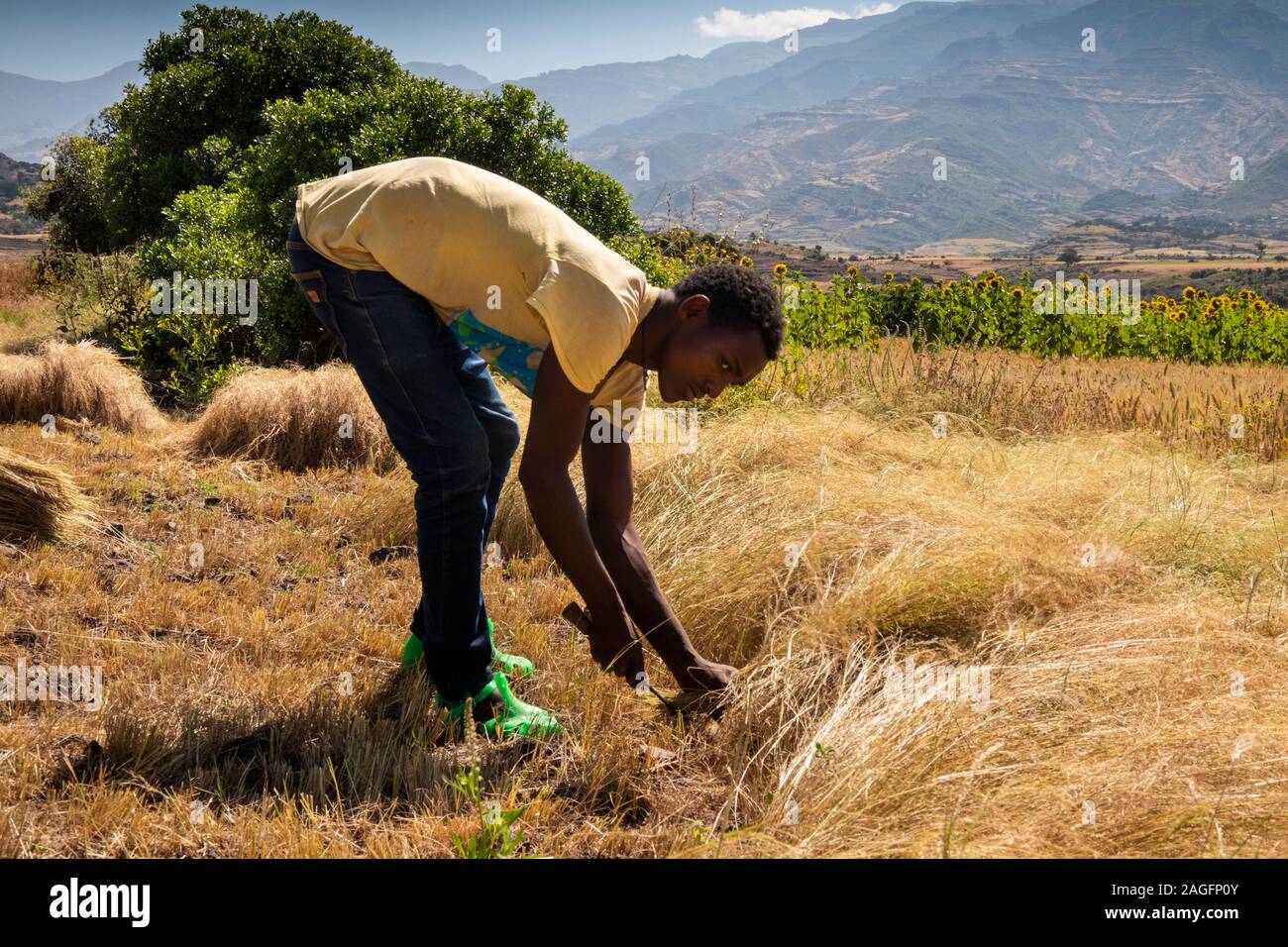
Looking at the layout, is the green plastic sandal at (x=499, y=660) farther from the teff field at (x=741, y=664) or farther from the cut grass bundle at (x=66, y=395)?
the cut grass bundle at (x=66, y=395)

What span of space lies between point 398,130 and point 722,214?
301cm

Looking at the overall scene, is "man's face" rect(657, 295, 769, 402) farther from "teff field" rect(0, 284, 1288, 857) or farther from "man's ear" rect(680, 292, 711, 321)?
"teff field" rect(0, 284, 1288, 857)

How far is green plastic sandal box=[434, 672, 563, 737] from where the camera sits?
254 centimetres

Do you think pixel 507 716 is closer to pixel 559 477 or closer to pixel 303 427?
pixel 559 477

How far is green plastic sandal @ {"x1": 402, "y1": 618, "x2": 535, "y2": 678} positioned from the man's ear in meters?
1.19

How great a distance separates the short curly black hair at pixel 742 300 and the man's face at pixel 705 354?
21 millimetres

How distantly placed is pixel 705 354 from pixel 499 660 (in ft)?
4.14

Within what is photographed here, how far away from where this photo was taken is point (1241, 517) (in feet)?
13.1

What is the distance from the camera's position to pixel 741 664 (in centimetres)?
306

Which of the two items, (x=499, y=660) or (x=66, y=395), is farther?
(x=66, y=395)

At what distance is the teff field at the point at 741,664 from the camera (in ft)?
6.63

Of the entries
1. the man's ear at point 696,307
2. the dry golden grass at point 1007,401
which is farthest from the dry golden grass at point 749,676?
the dry golden grass at point 1007,401

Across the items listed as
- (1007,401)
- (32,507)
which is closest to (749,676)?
(32,507)

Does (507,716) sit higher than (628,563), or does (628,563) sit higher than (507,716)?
(628,563)
